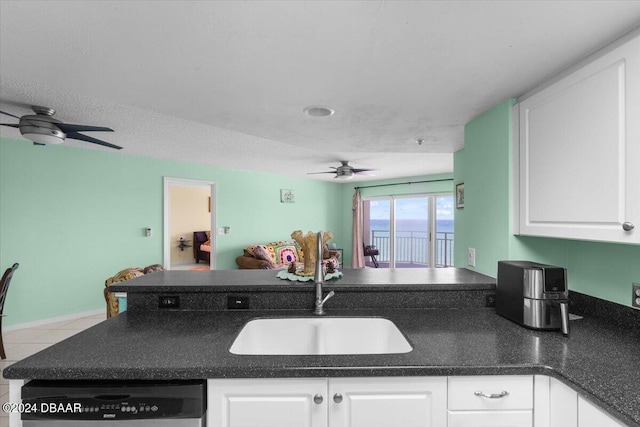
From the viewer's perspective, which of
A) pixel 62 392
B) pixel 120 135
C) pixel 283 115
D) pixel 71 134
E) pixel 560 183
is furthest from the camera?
pixel 120 135

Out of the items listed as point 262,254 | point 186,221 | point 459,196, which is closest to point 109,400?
point 459,196

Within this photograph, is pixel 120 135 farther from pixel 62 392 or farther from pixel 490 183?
pixel 490 183

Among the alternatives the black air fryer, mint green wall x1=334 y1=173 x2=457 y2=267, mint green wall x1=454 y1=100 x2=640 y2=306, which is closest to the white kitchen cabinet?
the black air fryer

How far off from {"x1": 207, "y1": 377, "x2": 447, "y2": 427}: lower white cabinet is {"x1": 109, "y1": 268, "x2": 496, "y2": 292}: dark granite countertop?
0.67 meters

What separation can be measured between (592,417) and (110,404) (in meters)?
1.51

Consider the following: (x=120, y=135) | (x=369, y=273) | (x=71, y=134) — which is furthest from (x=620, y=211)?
(x=120, y=135)

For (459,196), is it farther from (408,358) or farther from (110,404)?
(110,404)

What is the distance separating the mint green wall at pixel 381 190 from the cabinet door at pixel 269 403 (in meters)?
6.01

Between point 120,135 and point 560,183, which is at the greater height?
point 120,135

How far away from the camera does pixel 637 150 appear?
1082mm

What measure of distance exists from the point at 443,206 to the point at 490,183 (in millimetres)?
5067

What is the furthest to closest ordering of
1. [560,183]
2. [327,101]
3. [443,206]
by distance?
[443,206] → [327,101] → [560,183]

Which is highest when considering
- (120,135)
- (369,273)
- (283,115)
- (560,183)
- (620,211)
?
(120,135)

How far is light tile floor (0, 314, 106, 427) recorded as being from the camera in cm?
307
